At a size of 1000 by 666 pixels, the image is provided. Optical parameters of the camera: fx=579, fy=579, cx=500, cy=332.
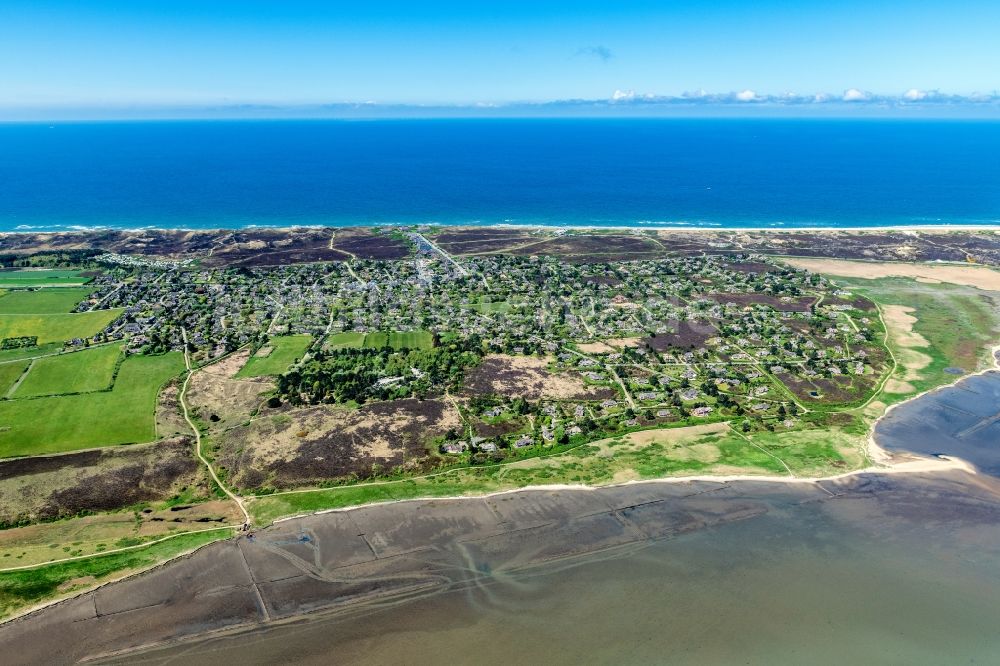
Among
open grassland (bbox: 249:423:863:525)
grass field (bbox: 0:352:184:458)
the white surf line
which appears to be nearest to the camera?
the white surf line

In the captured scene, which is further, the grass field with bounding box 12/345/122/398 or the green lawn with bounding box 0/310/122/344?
the green lawn with bounding box 0/310/122/344

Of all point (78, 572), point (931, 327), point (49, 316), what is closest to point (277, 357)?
point (78, 572)

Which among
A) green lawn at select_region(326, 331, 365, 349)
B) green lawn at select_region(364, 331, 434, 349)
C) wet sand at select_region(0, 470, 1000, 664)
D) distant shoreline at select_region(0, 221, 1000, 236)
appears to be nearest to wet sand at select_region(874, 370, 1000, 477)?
wet sand at select_region(0, 470, 1000, 664)

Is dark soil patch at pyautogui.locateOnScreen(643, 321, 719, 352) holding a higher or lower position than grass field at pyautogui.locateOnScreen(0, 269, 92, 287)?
lower

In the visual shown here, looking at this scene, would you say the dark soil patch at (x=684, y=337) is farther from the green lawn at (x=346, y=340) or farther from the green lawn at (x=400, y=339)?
the green lawn at (x=346, y=340)

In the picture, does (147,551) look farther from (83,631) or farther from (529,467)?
(529,467)

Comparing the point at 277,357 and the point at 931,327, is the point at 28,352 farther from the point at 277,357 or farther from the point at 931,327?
the point at 931,327

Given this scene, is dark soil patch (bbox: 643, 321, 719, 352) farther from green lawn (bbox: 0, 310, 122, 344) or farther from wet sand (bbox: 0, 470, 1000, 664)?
green lawn (bbox: 0, 310, 122, 344)
